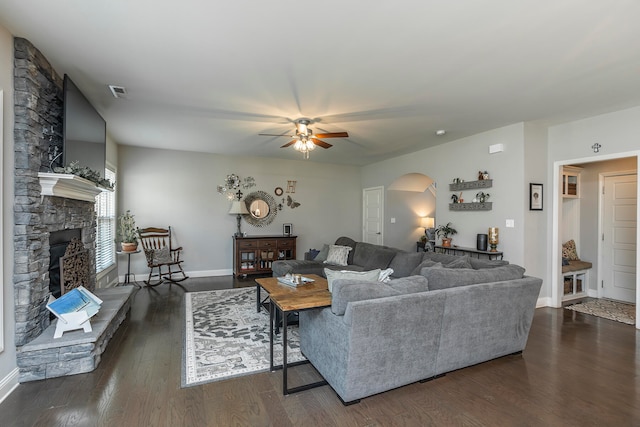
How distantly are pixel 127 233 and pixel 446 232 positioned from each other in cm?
550

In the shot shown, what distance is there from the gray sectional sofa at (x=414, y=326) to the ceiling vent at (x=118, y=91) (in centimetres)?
295

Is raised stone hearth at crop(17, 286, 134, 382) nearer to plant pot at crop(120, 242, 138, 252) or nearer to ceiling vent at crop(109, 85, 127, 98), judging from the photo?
ceiling vent at crop(109, 85, 127, 98)

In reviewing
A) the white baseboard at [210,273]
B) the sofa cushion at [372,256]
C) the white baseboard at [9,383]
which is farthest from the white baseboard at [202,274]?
the white baseboard at [9,383]

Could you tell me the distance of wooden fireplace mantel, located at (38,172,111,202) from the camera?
8.54 ft

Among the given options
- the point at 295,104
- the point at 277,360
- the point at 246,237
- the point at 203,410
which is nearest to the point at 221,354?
the point at 277,360

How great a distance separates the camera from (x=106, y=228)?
5.25 meters

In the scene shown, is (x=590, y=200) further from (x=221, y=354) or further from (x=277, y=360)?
(x=221, y=354)

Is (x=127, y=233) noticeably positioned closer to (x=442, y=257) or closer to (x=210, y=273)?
(x=210, y=273)

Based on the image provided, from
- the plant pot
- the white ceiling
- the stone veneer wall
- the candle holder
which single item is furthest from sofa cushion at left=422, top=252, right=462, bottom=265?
the plant pot

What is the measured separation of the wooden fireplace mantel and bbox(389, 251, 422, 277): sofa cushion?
3.79 metres

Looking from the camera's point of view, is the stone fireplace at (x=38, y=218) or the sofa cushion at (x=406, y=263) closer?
the stone fireplace at (x=38, y=218)

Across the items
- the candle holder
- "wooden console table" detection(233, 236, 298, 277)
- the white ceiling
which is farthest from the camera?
"wooden console table" detection(233, 236, 298, 277)

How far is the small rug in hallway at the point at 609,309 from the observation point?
4117 mm

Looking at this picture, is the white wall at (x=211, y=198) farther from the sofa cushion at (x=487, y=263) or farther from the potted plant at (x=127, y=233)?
the sofa cushion at (x=487, y=263)
